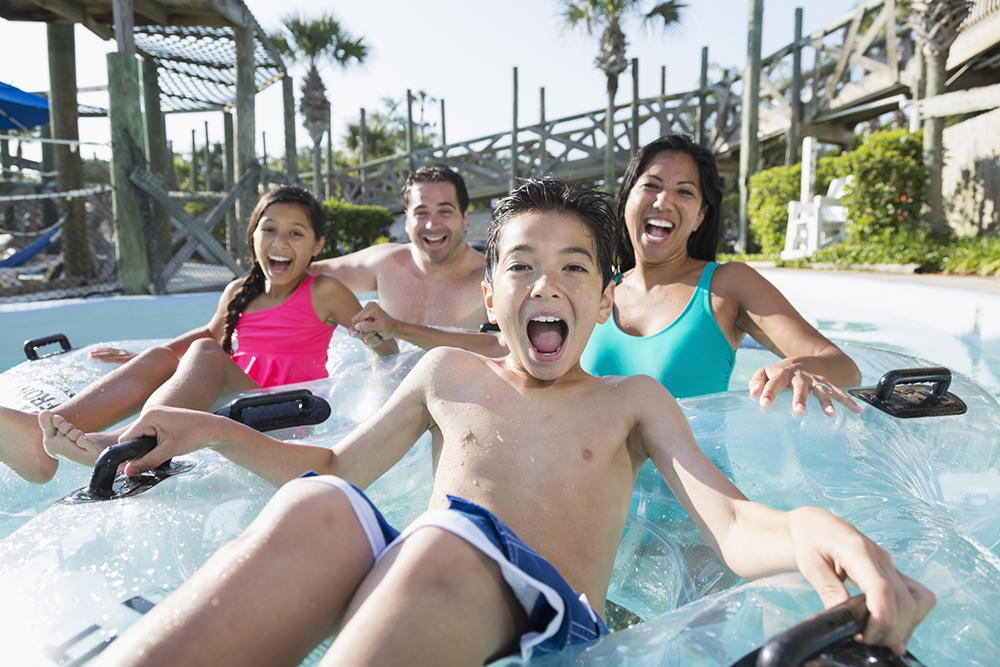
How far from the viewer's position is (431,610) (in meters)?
1.03

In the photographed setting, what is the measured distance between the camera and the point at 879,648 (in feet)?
2.96

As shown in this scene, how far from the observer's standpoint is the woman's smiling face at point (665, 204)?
2.69m

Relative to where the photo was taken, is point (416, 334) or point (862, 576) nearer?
point (862, 576)

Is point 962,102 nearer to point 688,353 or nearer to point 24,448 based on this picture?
point 688,353

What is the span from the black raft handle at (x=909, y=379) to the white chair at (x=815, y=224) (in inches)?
354

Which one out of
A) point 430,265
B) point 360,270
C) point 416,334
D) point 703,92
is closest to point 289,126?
point 360,270

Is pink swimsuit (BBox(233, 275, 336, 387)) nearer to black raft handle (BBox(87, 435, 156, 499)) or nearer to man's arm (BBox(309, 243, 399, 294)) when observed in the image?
man's arm (BBox(309, 243, 399, 294))

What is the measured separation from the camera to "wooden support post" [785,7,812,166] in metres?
12.6

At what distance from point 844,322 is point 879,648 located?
244 inches

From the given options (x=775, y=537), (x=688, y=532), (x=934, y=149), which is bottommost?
(x=688, y=532)

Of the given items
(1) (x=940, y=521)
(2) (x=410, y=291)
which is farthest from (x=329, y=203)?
(1) (x=940, y=521)

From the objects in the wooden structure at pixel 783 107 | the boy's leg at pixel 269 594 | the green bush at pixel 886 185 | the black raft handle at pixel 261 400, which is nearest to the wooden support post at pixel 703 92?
the wooden structure at pixel 783 107

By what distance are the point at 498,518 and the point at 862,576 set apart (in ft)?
2.28

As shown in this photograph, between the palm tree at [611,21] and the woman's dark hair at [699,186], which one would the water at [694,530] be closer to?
the woman's dark hair at [699,186]
